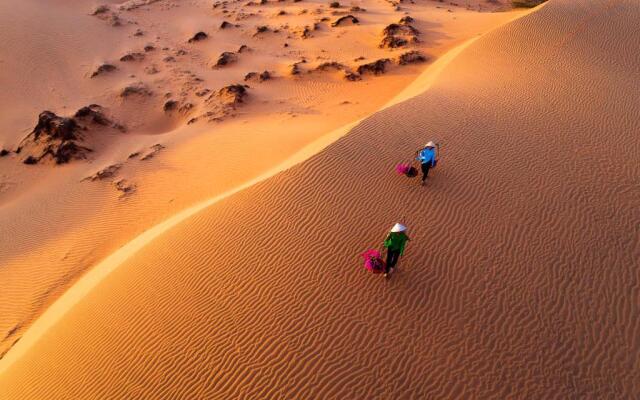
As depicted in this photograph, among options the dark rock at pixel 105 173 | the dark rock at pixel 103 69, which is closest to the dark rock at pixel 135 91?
the dark rock at pixel 103 69

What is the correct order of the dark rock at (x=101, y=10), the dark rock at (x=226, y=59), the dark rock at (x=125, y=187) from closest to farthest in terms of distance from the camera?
the dark rock at (x=125, y=187) < the dark rock at (x=226, y=59) < the dark rock at (x=101, y=10)

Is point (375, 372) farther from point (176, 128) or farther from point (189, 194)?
point (176, 128)

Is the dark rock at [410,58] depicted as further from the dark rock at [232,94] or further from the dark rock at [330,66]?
the dark rock at [232,94]

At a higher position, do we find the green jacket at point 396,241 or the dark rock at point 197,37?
the green jacket at point 396,241

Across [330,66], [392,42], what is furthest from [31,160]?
[392,42]

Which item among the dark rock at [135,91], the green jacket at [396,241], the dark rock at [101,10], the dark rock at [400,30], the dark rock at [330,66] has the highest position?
the dark rock at [101,10]

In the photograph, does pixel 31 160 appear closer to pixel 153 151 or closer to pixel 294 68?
pixel 153 151
